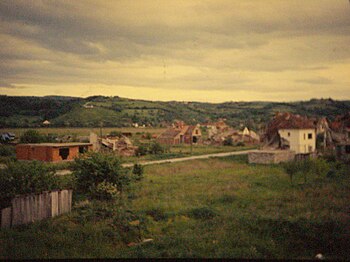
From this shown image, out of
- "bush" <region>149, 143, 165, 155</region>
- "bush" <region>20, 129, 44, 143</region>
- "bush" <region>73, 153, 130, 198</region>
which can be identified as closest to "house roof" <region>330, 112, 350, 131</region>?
"bush" <region>73, 153, 130, 198</region>

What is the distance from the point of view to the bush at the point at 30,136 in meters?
13.9

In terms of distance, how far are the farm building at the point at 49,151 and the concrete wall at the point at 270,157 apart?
12393 millimetres

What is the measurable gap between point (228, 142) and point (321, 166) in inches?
1177

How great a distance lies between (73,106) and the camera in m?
13.2

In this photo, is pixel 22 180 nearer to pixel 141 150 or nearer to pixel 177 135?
pixel 141 150

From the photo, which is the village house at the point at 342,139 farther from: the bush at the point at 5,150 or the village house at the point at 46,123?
the bush at the point at 5,150

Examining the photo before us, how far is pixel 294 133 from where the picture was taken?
26.6m

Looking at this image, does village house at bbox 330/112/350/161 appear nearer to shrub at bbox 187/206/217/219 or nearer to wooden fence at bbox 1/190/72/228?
shrub at bbox 187/206/217/219

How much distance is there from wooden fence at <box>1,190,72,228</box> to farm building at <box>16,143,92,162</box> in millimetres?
4351

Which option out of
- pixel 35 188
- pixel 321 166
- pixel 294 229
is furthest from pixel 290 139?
pixel 35 188

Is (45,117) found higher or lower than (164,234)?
higher

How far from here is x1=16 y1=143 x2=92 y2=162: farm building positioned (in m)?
14.8

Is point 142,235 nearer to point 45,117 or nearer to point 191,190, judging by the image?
point 191,190

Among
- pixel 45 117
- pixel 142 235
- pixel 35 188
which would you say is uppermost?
pixel 45 117
